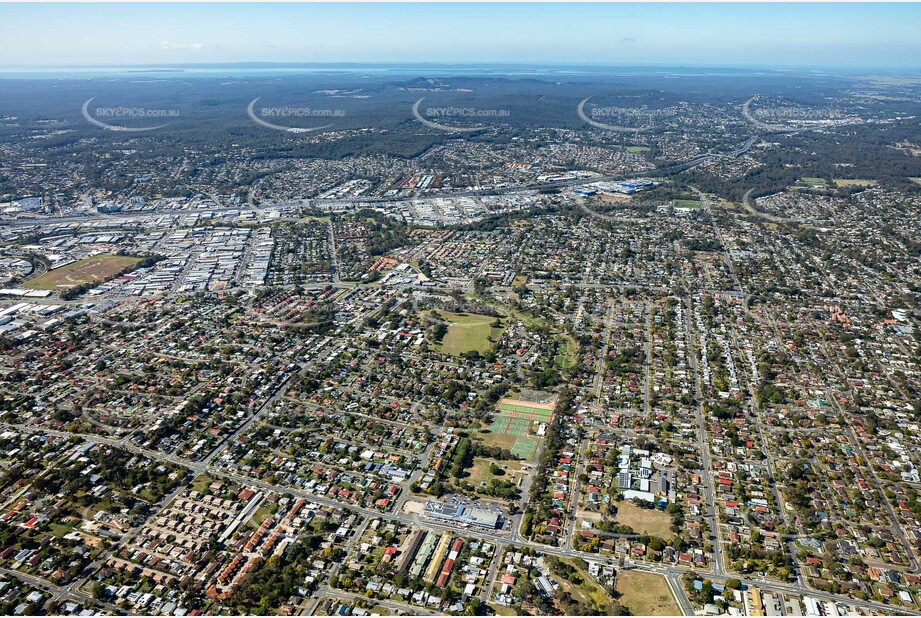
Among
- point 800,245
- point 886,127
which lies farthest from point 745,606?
point 886,127

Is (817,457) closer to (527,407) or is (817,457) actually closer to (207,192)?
(527,407)

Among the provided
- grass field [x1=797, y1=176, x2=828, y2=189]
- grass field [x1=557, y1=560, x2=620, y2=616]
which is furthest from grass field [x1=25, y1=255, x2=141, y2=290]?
grass field [x1=797, y1=176, x2=828, y2=189]

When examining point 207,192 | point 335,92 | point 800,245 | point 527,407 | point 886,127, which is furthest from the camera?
point 335,92

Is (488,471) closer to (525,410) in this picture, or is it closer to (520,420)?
(520,420)

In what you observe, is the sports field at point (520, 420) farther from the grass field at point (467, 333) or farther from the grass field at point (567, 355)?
the grass field at point (467, 333)

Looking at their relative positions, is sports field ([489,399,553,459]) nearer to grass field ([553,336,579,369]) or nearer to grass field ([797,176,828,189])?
grass field ([553,336,579,369])

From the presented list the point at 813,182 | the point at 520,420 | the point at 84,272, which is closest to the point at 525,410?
the point at 520,420
